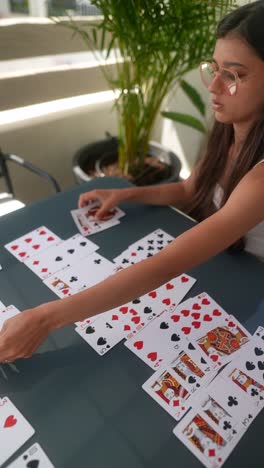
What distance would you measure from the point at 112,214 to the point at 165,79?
0.84m

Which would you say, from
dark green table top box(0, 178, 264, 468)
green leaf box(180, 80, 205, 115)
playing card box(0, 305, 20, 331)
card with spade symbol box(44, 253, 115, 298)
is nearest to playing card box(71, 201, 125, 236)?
card with spade symbol box(44, 253, 115, 298)

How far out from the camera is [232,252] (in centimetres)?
104

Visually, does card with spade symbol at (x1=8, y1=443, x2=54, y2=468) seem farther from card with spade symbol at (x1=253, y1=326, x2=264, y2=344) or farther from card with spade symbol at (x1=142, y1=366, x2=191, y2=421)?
card with spade symbol at (x1=253, y1=326, x2=264, y2=344)

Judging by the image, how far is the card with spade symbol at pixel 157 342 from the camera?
75 centimetres

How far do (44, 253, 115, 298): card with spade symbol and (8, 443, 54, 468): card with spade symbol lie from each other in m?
0.37

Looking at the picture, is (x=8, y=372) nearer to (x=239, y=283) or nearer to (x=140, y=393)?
(x=140, y=393)

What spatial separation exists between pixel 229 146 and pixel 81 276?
28.3 inches

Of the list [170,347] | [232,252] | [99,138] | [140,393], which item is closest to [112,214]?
Answer: [232,252]

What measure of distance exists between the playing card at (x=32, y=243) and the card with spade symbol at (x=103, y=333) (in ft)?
1.09

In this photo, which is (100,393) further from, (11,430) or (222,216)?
(222,216)

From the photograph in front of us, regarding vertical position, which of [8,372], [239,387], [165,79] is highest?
[165,79]

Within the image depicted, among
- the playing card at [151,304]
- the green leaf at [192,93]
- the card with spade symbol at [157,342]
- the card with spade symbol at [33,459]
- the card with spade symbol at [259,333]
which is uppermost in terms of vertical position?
the green leaf at [192,93]

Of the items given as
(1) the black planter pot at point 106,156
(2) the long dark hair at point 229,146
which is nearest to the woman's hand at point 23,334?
(2) the long dark hair at point 229,146

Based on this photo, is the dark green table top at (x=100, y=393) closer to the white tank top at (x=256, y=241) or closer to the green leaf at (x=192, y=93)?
the white tank top at (x=256, y=241)
